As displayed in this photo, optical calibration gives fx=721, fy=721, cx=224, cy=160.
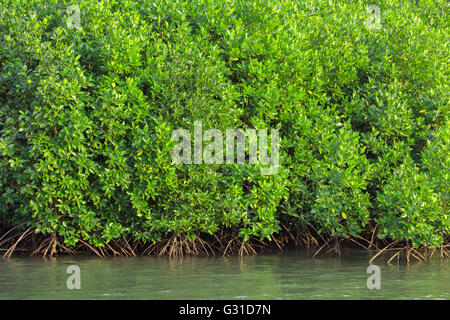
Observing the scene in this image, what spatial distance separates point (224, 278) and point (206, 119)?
297cm

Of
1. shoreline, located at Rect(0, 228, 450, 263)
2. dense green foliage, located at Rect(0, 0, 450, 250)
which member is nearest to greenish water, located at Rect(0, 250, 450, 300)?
shoreline, located at Rect(0, 228, 450, 263)

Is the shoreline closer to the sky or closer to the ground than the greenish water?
closer to the sky

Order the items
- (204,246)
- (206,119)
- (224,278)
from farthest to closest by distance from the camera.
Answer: (204,246) → (206,119) → (224,278)

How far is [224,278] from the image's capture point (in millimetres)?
10961

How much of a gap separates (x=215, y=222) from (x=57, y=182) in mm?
2851

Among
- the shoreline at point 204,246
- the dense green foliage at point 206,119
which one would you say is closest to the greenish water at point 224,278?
the shoreline at point 204,246

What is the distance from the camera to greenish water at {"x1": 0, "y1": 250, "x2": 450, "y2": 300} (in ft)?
31.9

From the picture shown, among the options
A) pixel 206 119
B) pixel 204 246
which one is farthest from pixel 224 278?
pixel 206 119

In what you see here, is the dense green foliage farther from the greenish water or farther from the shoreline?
the greenish water

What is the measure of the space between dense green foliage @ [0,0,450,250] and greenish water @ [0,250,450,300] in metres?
0.58

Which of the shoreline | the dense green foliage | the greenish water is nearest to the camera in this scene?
the greenish water

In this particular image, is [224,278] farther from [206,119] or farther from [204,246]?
[206,119]
